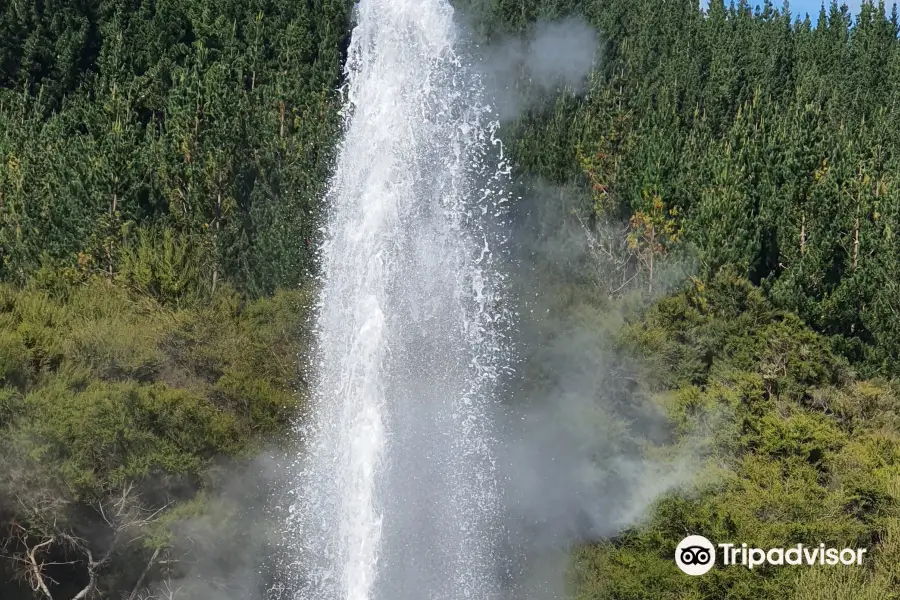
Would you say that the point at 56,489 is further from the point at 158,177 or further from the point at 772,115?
the point at 772,115

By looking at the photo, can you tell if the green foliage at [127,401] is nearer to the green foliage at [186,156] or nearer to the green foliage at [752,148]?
the green foliage at [186,156]

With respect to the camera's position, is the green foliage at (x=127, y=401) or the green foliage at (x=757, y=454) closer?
the green foliage at (x=757, y=454)

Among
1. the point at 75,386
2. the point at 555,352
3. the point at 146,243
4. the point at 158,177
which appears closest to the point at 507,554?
the point at 555,352

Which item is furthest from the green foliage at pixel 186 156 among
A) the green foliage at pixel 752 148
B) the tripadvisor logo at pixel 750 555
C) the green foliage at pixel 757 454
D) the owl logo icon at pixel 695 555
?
the tripadvisor logo at pixel 750 555

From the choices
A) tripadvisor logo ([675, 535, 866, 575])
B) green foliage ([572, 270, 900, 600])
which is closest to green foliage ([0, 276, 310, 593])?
green foliage ([572, 270, 900, 600])

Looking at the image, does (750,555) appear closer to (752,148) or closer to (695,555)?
(695,555)

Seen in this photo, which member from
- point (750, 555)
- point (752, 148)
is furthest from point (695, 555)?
point (752, 148)
